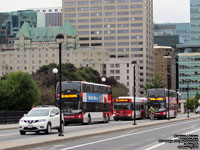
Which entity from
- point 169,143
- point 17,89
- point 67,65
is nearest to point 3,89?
point 17,89

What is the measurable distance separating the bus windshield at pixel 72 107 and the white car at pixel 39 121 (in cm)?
1400

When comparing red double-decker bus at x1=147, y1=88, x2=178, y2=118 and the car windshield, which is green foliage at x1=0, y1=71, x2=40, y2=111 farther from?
the car windshield

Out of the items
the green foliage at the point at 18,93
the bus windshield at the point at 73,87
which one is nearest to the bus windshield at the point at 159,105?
the bus windshield at the point at 73,87

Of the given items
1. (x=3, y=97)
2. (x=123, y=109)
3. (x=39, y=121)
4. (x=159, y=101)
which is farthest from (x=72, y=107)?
(x=3, y=97)

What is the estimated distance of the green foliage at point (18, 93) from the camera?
78812 millimetres

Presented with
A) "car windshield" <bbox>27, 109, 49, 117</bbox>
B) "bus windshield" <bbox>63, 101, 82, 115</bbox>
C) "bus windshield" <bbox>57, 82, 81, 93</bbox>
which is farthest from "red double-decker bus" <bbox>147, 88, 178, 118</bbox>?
"car windshield" <bbox>27, 109, 49, 117</bbox>

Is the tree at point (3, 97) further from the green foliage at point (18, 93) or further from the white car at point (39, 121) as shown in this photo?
the white car at point (39, 121)

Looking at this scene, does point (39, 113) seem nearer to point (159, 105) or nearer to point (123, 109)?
point (123, 109)

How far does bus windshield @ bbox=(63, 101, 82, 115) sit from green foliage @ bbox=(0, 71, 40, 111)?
34962 mm

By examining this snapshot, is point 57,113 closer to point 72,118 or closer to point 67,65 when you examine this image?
point 72,118

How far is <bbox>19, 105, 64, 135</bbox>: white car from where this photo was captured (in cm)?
2884

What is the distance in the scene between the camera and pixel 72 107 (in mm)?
44938

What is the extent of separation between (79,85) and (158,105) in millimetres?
21597

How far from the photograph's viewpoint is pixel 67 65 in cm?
15488
